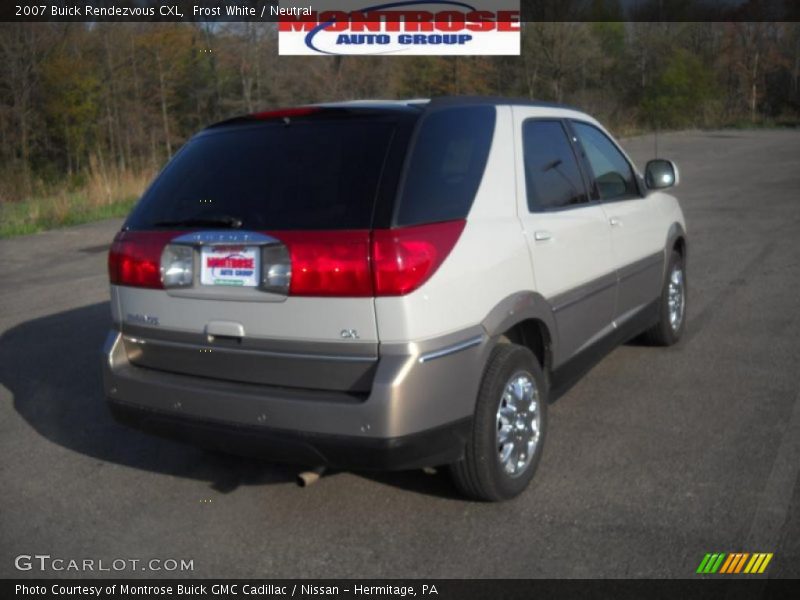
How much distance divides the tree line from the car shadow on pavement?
2035cm

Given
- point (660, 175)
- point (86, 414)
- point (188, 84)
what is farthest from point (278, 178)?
point (188, 84)

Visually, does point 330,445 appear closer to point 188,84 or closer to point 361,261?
point 361,261

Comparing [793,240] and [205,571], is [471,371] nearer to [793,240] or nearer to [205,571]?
[205,571]

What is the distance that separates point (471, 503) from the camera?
3.89 meters

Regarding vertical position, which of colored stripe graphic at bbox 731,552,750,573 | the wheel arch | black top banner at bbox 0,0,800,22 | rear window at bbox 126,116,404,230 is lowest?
colored stripe graphic at bbox 731,552,750,573

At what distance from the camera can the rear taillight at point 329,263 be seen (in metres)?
3.28

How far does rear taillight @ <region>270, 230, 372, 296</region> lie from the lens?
328cm

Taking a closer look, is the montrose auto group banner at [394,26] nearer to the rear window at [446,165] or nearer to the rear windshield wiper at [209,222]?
the rear window at [446,165]

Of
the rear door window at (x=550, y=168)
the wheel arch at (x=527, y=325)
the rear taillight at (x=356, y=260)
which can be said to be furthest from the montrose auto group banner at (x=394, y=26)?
the rear taillight at (x=356, y=260)

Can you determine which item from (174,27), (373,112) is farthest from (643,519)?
(174,27)

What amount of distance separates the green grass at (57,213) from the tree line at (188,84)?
9224mm

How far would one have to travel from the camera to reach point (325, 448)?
3344 millimetres
